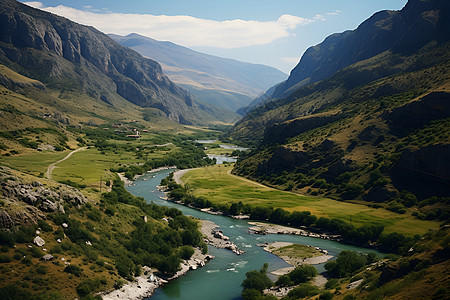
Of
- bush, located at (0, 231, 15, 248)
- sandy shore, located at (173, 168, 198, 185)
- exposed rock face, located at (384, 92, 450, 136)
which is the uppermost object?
exposed rock face, located at (384, 92, 450, 136)

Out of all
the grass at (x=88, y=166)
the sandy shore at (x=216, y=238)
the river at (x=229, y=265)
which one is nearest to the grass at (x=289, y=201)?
the river at (x=229, y=265)

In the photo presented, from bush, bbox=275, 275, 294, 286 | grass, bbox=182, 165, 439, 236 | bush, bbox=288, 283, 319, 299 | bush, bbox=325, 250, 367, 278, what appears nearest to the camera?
bush, bbox=288, 283, 319, 299

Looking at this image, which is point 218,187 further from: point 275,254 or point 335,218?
point 275,254

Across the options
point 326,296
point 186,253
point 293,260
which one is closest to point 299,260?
point 293,260

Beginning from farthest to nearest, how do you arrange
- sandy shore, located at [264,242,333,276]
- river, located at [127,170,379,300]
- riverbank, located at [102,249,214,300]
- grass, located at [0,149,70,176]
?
grass, located at [0,149,70,176] → sandy shore, located at [264,242,333,276] → river, located at [127,170,379,300] → riverbank, located at [102,249,214,300]

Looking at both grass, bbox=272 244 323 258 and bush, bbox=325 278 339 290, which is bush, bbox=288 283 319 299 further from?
grass, bbox=272 244 323 258

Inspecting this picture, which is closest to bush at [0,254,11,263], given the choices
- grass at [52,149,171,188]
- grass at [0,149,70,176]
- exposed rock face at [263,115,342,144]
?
grass at [52,149,171,188]

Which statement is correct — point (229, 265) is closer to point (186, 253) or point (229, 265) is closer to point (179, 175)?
point (186, 253)

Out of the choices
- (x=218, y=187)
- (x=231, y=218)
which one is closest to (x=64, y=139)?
(x=218, y=187)
